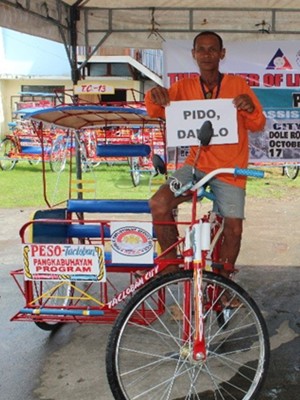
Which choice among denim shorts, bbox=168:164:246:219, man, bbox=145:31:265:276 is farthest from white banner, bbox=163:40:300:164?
denim shorts, bbox=168:164:246:219

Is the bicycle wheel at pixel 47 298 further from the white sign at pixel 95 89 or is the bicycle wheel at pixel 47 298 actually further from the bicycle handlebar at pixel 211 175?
the white sign at pixel 95 89

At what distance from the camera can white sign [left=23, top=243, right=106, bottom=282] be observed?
331 centimetres

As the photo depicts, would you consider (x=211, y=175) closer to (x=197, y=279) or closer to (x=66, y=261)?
(x=197, y=279)

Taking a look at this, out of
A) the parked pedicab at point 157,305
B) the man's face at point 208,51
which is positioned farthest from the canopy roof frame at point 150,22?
the man's face at point 208,51

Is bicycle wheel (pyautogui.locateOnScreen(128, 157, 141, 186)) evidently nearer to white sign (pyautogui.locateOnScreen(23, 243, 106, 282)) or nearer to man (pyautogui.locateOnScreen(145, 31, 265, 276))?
man (pyautogui.locateOnScreen(145, 31, 265, 276))

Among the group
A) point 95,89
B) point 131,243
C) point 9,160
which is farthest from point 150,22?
point 9,160

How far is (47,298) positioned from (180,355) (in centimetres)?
123

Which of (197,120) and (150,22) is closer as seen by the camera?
(197,120)

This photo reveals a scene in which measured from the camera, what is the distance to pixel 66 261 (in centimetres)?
332

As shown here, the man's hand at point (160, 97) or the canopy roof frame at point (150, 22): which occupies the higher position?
the canopy roof frame at point (150, 22)

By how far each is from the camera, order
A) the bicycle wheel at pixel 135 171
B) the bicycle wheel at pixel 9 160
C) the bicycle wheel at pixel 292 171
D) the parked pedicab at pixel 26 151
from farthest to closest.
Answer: the bicycle wheel at pixel 9 160 < the parked pedicab at pixel 26 151 < the bicycle wheel at pixel 292 171 < the bicycle wheel at pixel 135 171

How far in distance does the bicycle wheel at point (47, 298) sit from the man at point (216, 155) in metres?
0.87

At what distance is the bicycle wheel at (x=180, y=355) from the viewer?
2.78 metres

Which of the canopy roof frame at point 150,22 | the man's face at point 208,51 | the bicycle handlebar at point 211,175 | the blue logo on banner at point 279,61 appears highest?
the canopy roof frame at point 150,22
